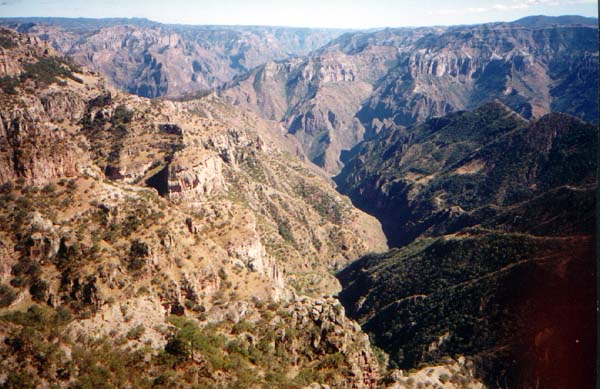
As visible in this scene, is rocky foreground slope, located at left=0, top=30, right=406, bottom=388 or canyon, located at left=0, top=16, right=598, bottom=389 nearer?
rocky foreground slope, located at left=0, top=30, right=406, bottom=388

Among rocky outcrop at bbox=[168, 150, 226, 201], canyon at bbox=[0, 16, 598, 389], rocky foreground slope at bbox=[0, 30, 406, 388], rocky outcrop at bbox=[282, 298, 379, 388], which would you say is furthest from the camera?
rocky outcrop at bbox=[168, 150, 226, 201]

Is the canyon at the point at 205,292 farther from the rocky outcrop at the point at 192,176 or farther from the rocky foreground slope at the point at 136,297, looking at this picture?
the rocky outcrop at the point at 192,176

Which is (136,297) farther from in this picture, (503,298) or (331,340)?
(503,298)

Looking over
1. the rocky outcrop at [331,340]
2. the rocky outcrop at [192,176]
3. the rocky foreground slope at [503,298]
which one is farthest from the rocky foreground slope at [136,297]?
the rocky foreground slope at [503,298]

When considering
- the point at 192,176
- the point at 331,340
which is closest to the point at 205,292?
the point at 331,340

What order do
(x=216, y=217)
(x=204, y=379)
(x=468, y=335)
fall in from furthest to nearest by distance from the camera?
(x=216, y=217)
(x=468, y=335)
(x=204, y=379)

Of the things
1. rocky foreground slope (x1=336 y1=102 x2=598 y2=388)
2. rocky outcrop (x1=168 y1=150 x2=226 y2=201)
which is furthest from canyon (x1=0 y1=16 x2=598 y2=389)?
rocky outcrop (x1=168 y1=150 x2=226 y2=201)

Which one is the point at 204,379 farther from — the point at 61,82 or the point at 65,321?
the point at 61,82

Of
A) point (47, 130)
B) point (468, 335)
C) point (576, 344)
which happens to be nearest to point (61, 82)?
point (47, 130)

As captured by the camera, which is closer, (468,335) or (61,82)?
(468,335)

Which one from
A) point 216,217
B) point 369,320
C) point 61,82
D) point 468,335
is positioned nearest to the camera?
point 468,335

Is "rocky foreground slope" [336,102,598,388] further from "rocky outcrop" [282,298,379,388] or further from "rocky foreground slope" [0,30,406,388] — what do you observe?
"rocky foreground slope" [0,30,406,388]
